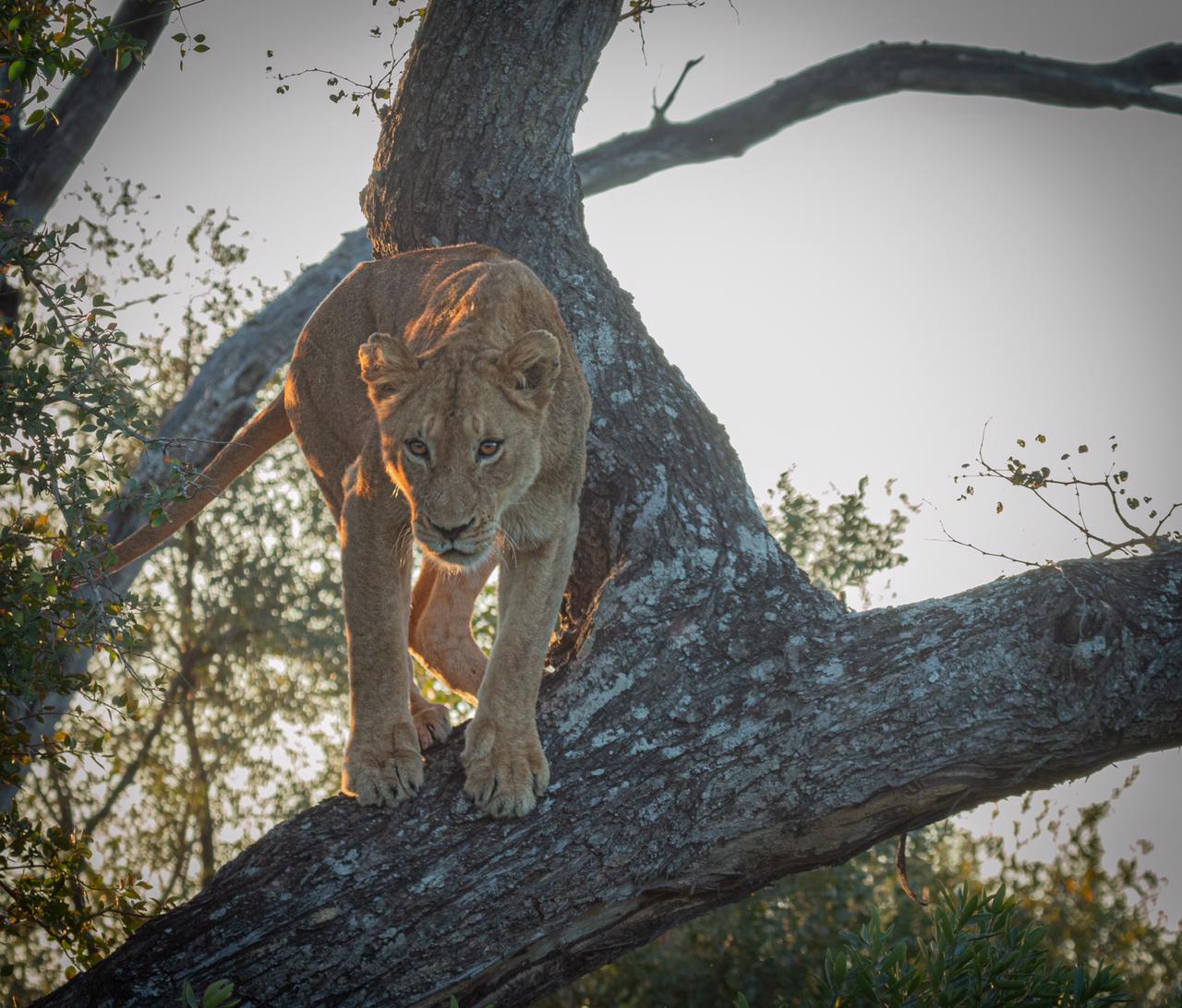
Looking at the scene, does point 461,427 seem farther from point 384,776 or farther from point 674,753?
point 674,753

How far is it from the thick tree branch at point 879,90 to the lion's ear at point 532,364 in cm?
751

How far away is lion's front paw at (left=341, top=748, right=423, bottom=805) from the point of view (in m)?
4.17

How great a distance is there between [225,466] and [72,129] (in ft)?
18.0

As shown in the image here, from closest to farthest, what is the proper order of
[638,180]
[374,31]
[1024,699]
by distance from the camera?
[1024,699] < [374,31] < [638,180]

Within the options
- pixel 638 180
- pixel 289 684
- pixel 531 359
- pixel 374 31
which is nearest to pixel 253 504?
pixel 289 684

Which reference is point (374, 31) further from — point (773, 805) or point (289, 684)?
point (289, 684)

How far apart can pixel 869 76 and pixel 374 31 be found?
6030 mm

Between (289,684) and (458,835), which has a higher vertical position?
(289,684)

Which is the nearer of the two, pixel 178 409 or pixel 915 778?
pixel 915 778

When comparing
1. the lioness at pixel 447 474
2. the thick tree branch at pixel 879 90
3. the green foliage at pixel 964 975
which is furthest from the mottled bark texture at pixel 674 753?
the thick tree branch at pixel 879 90

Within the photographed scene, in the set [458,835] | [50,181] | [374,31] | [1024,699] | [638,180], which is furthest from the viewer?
[638,180]

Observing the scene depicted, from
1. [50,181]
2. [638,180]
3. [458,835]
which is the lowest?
[458,835]

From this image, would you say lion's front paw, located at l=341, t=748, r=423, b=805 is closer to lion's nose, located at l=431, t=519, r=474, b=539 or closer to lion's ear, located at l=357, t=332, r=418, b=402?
lion's nose, located at l=431, t=519, r=474, b=539

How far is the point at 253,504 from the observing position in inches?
503
